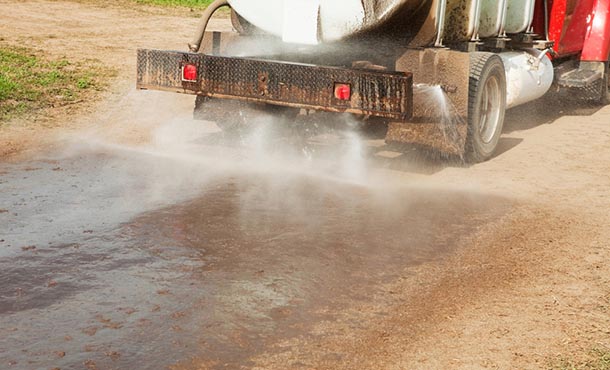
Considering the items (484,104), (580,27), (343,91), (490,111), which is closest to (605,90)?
(580,27)

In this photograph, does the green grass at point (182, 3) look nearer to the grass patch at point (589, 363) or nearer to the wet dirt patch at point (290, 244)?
the wet dirt patch at point (290, 244)

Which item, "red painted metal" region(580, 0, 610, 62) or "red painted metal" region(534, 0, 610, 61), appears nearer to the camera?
"red painted metal" region(534, 0, 610, 61)

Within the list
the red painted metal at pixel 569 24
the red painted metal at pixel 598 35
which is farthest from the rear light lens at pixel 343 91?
the red painted metal at pixel 598 35

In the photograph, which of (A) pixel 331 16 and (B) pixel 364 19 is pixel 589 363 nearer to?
(B) pixel 364 19

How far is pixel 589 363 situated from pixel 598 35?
7.61 m

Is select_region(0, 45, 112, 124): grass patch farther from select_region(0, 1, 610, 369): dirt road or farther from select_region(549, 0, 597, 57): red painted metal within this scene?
select_region(549, 0, 597, 57): red painted metal

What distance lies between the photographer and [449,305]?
4.37 meters

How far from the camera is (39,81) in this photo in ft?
34.0

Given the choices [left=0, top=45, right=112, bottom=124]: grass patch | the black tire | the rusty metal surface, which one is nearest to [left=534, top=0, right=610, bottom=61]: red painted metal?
the black tire

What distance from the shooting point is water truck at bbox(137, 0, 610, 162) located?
6.71 m

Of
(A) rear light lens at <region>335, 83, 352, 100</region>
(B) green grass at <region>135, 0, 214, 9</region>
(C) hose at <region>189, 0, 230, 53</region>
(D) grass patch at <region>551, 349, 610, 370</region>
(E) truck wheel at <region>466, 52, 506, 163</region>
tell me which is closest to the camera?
(D) grass patch at <region>551, 349, 610, 370</region>

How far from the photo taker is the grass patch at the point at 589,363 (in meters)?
3.71

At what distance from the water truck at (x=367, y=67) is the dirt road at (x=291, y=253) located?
43cm

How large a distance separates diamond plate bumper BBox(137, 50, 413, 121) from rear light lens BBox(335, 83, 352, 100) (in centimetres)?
3
